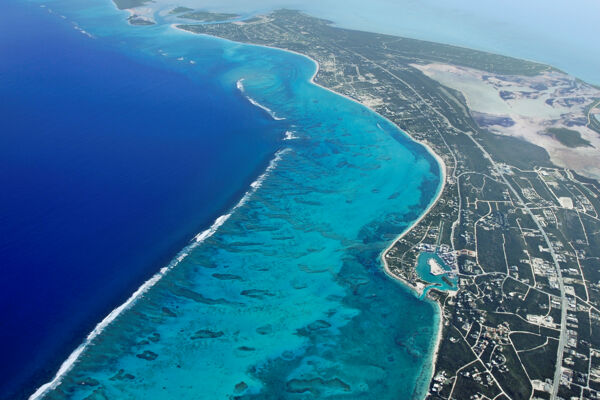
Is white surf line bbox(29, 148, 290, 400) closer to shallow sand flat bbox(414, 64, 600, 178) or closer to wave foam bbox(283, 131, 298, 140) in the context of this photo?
wave foam bbox(283, 131, 298, 140)

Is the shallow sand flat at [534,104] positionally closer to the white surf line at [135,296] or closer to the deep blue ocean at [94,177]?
the deep blue ocean at [94,177]

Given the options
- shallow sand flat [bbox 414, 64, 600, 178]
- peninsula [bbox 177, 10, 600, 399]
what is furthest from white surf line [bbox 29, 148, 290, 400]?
shallow sand flat [bbox 414, 64, 600, 178]

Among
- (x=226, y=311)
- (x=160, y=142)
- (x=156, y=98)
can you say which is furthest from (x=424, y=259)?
(x=156, y=98)

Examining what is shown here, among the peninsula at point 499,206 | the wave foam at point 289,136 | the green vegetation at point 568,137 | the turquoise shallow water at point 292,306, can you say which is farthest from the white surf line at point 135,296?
the green vegetation at point 568,137

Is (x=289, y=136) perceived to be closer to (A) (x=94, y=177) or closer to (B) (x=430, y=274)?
(A) (x=94, y=177)

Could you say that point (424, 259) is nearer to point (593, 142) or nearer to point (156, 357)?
point (156, 357)

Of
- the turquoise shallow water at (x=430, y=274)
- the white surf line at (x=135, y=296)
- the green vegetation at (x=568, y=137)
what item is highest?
the green vegetation at (x=568, y=137)

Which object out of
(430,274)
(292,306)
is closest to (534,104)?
(430,274)
